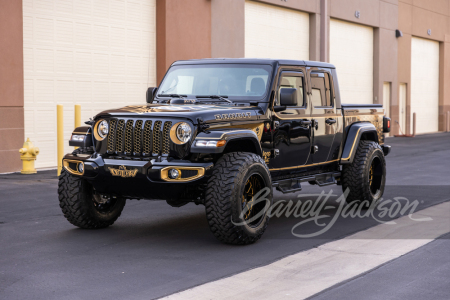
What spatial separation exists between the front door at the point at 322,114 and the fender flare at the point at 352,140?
0.69 feet

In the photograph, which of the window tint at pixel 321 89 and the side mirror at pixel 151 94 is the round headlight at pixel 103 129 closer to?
the side mirror at pixel 151 94

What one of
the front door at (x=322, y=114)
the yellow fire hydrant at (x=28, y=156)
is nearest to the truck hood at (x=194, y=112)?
the front door at (x=322, y=114)

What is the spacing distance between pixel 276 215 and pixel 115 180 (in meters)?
2.87

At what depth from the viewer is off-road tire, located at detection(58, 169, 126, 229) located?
7.22m

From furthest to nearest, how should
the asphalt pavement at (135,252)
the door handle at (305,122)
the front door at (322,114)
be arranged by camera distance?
the front door at (322,114)
the door handle at (305,122)
the asphalt pavement at (135,252)

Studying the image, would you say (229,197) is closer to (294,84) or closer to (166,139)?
(166,139)

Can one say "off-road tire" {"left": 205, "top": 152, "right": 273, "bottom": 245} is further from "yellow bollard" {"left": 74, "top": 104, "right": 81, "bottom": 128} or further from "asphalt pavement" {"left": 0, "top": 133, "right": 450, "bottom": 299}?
"yellow bollard" {"left": 74, "top": 104, "right": 81, "bottom": 128}

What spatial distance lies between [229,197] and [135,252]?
3.53 ft

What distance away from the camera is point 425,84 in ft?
114

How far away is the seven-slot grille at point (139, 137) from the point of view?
6.55 meters

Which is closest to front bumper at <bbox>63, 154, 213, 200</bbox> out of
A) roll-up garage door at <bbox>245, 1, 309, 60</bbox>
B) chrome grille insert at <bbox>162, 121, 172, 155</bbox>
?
chrome grille insert at <bbox>162, 121, 172, 155</bbox>

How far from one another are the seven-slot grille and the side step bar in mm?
1665

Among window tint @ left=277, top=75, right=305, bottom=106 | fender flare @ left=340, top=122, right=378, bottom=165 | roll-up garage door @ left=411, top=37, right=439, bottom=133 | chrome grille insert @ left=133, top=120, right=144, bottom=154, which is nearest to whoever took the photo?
A: chrome grille insert @ left=133, top=120, right=144, bottom=154

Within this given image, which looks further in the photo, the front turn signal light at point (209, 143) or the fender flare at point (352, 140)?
the fender flare at point (352, 140)
